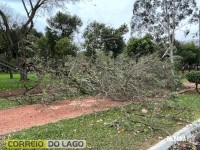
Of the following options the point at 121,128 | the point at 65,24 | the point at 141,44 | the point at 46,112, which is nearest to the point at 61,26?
the point at 65,24

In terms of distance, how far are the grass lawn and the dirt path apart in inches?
19.0

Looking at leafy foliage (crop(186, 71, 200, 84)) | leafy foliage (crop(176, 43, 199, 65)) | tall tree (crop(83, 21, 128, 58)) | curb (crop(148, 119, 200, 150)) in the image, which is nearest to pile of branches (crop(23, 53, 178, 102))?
tall tree (crop(83, 21, 128, 58))

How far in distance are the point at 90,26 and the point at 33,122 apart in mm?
7615

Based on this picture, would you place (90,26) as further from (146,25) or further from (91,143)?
(146,25)

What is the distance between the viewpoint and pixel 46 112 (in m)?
9.56

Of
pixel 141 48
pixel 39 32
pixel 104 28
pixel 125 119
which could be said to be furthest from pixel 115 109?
pixel 39 32

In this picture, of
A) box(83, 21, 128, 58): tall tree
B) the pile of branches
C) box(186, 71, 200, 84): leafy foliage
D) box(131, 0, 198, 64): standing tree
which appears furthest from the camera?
box(131, 0, 198, 64): standing tree

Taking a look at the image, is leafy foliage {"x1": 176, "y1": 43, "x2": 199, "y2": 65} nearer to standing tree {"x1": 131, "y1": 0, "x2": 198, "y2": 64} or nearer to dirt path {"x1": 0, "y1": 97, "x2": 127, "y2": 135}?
standing tree {"x1": 131, "y1": 0, "x2": 198, "y2": 64}

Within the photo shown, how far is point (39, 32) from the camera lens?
3991 cm

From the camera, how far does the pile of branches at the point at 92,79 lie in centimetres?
1050

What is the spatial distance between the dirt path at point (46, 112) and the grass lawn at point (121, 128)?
48 cm

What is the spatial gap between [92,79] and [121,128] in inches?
126

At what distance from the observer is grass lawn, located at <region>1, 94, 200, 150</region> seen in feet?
21.7

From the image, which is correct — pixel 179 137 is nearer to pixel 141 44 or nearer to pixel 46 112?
pixel 46 112
